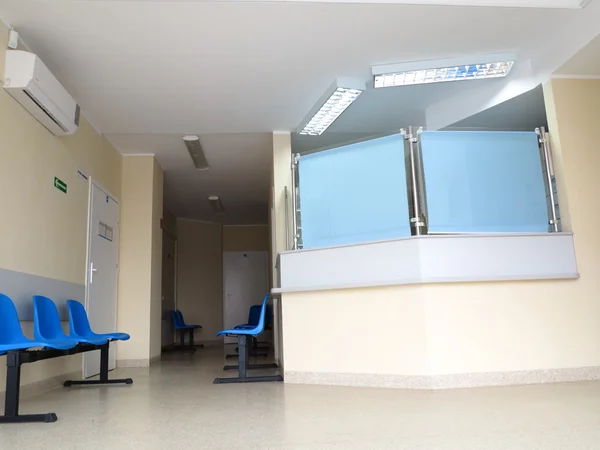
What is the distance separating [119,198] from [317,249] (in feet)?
11.1

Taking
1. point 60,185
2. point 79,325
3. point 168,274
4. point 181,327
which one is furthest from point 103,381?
point 168,274

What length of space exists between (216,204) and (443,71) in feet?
20.0

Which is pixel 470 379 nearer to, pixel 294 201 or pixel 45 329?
pixel 294 201

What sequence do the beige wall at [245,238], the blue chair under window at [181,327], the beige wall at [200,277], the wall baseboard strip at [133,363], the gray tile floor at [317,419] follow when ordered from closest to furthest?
the gray tile floor at [317,419], the wall baseboard strip at [133,363], the blue chair under window at [181,327], the beige wall at [200,277], the beige wall at [245,238]

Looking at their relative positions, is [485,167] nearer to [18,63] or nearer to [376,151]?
[376,151]

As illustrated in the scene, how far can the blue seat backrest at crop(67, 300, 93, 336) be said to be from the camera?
435 cm

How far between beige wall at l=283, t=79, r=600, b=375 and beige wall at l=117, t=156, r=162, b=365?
273cm

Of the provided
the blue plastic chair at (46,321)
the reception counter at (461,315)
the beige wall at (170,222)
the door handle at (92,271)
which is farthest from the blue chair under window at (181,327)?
the reception counter at (461,315)

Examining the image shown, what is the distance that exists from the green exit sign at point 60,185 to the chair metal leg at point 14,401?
200cm

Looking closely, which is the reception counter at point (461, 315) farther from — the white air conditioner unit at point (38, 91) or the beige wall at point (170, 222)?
the beige wall at point (170, 222)

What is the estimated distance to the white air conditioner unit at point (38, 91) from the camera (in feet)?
11.6

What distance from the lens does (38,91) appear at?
3.69 meters

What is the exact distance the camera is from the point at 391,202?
392 centimetres

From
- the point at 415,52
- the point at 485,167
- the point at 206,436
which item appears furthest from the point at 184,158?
the point at 206,436
